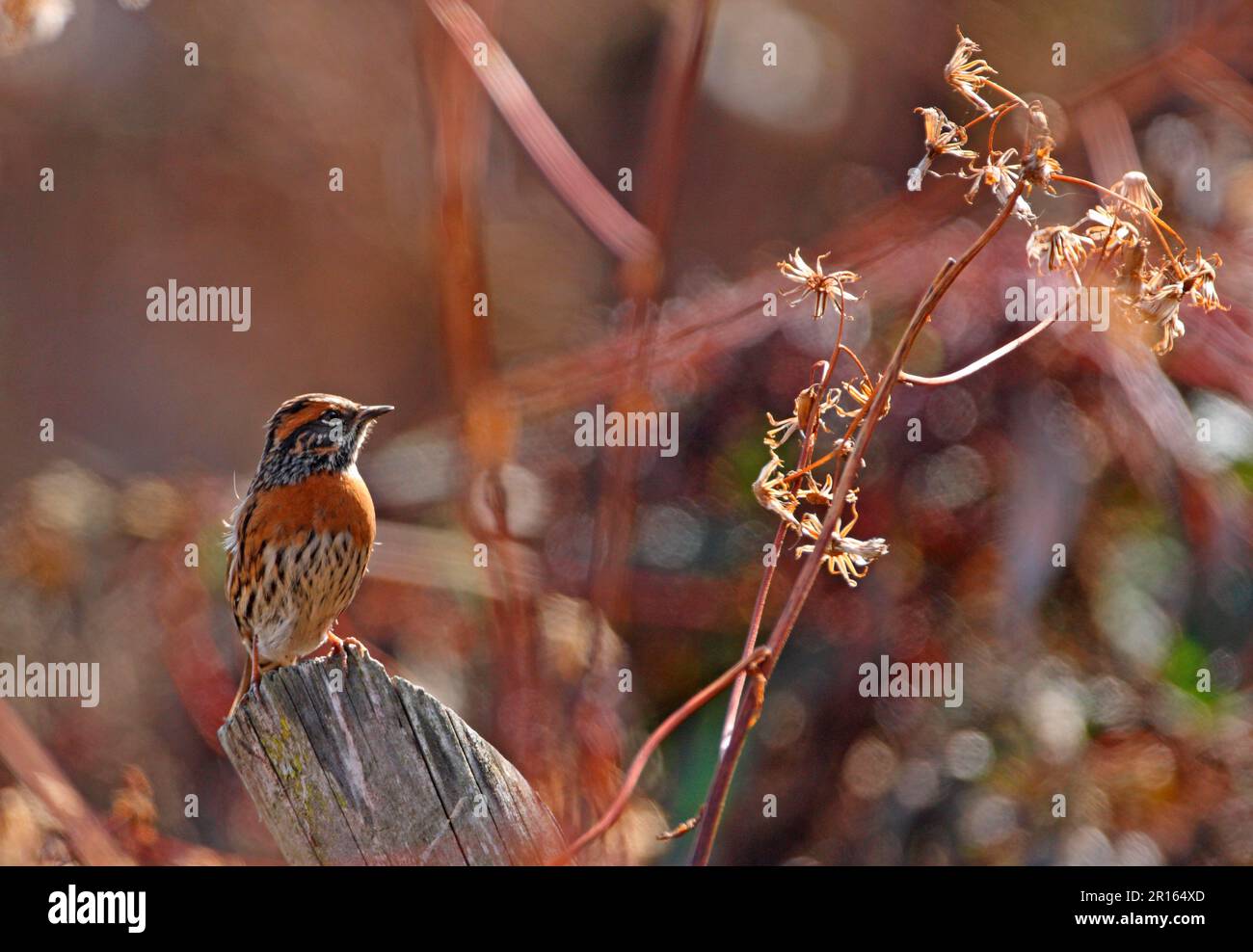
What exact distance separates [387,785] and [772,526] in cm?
350

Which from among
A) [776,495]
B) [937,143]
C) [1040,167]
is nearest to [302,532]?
[776,495]

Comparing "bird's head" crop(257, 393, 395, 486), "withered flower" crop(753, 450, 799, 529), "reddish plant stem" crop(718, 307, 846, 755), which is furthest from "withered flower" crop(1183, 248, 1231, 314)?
"bird's head" crop(257, 393, 395, 486)

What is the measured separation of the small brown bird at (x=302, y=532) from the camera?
403 centimetres

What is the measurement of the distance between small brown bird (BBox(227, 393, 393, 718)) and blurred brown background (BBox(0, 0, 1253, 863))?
50 centimetres

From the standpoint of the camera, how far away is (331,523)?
13.3 feet

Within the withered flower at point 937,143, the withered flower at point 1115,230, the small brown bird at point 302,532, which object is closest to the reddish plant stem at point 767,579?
the withered flower at point 937,143

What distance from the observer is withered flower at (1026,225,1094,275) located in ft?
8.51

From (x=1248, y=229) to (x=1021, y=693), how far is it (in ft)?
6.82

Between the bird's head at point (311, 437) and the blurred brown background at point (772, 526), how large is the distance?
47 cm

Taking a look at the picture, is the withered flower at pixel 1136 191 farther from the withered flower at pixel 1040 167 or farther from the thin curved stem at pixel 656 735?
the thin curved stem at pixel 656 735

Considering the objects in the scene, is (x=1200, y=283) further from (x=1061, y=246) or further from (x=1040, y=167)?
(x=1040, y=167)

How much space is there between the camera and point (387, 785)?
2670 millimetres
